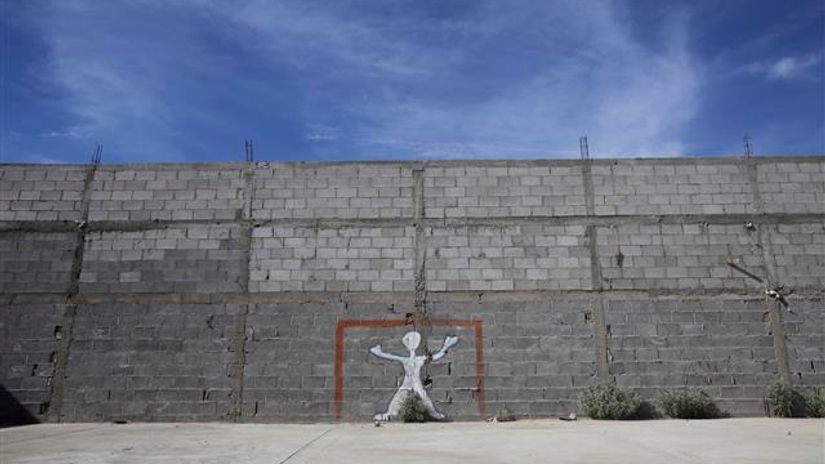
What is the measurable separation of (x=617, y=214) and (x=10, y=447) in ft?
32.8

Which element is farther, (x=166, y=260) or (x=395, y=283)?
(x=166, y=260)

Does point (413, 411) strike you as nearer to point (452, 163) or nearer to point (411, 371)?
point (411, 371)

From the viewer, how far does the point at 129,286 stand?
11.2 m

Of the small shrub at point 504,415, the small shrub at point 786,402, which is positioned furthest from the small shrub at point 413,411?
the small shrub at point 786,402

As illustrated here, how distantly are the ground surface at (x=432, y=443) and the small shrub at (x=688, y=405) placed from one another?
42 cm

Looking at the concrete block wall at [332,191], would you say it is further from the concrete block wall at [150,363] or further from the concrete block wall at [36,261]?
the concrete block wall at [36,261]

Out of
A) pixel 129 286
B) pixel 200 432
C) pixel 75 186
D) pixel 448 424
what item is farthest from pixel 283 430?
pixel 75 186

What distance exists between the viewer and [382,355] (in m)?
10.8

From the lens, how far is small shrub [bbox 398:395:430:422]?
1034 centimetres

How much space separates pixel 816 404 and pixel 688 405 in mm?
2081

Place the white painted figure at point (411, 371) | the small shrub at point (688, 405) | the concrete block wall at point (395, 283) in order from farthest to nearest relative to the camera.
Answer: the concrete block wall at point (395, 283) → the white painted figure at point (411, 371) → the small shrub at point (688, 405)

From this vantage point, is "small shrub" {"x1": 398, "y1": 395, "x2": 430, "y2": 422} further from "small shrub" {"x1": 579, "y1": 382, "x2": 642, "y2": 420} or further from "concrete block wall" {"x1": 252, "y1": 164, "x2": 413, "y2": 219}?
"concrete block wall" {"x1": 252, "y1": 164, "x2": 413, "y2": 219}

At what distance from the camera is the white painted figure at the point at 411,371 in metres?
10.5

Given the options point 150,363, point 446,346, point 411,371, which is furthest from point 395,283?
point 150,363
